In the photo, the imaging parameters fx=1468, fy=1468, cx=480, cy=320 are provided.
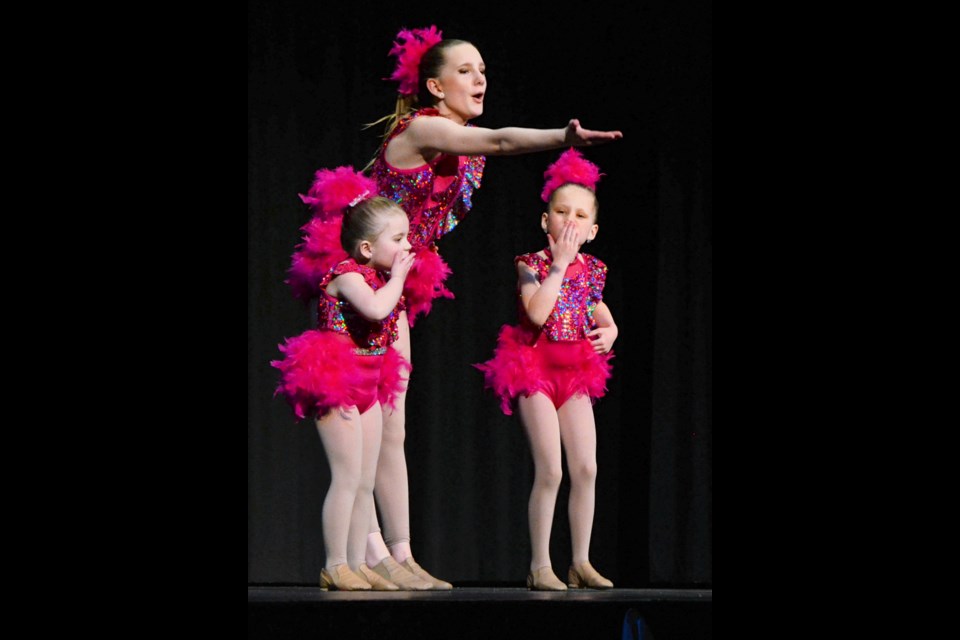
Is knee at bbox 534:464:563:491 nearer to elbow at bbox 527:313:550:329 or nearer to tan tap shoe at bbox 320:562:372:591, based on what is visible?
elbow at bbox 527:313:550:329

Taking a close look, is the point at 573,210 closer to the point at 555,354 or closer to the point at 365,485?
the point at 555,354

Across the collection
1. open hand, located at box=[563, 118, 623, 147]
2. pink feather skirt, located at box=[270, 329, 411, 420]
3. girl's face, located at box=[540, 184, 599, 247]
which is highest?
open hand, located at box=[563, 118, 623, 147]

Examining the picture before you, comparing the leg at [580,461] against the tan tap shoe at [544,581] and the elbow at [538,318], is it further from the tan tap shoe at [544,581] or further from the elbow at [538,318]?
the elbow at [538,318]

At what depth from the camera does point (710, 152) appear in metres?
4.73

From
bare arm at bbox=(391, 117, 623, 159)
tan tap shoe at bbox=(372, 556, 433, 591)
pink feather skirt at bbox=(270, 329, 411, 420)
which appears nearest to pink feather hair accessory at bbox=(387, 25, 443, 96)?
bare arm at bbox=(391, 117, 623, 159)

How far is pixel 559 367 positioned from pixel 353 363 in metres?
0.57

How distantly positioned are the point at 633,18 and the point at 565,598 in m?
2.01

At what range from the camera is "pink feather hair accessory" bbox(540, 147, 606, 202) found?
12.9 ft

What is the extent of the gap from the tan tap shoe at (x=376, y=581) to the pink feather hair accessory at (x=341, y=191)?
896 mm

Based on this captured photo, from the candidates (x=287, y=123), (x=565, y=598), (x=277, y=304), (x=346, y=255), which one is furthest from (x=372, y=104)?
(x=565, y=598)

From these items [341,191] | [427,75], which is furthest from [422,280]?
[427,75]

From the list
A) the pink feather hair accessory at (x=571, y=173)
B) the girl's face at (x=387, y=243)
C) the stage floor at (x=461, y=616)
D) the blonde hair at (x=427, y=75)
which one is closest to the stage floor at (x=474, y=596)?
the stage floor at (x=461, y=616)

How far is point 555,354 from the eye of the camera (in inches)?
151

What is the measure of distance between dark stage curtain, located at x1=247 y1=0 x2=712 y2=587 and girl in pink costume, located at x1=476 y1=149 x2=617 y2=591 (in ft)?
2.42
